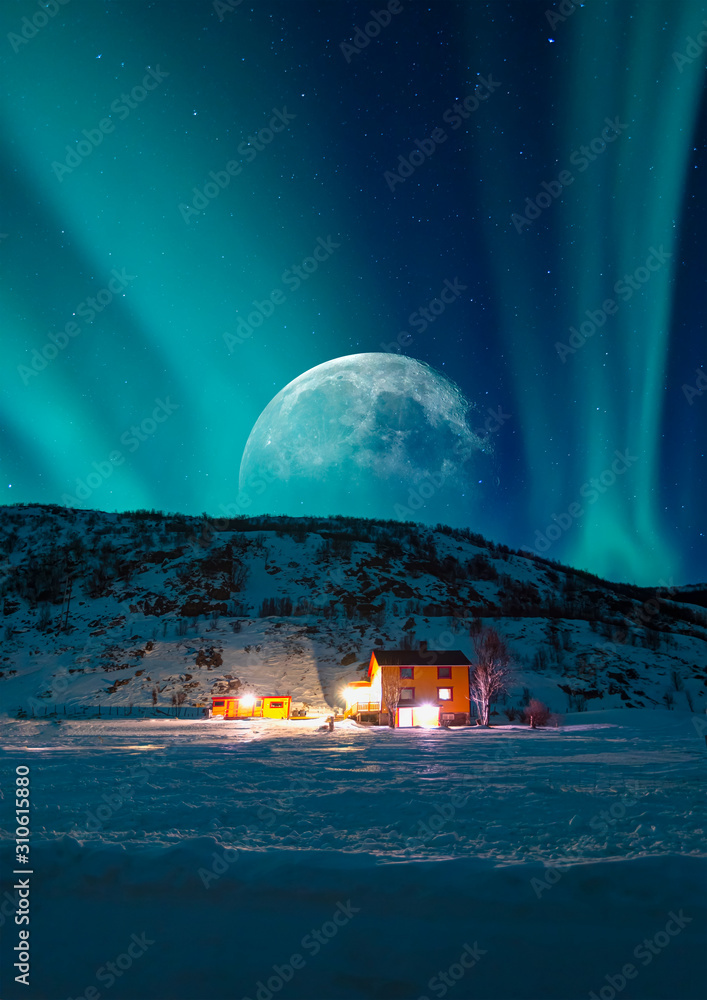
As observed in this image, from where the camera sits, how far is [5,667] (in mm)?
45875

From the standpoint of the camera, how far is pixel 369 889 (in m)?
6.23

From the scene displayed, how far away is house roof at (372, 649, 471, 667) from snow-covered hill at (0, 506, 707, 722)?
4.81 meters

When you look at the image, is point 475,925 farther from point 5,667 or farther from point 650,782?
point 5,667

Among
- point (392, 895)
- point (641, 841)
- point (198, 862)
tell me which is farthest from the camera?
point (641, 841)

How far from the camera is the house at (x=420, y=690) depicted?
35469 mm

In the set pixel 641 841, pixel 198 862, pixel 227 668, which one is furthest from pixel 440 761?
pixel 227 668

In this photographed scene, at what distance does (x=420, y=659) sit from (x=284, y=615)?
2550 centimetres

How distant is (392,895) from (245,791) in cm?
670

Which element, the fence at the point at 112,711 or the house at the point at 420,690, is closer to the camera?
the house at the point at 420,690
